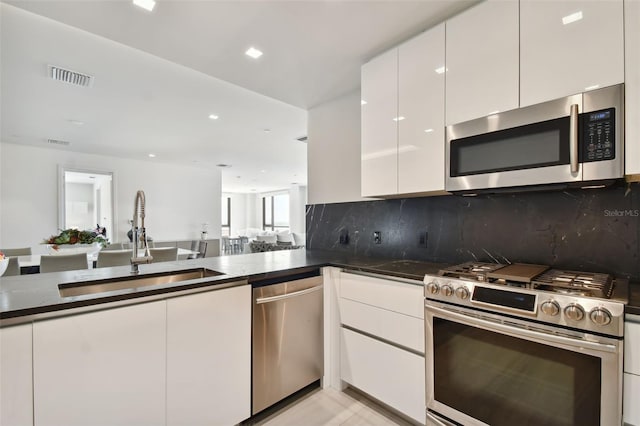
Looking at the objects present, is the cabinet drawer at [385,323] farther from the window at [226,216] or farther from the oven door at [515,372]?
the window at [226,216]

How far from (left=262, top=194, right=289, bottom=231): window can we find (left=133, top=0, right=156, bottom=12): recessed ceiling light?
1118 centimetres

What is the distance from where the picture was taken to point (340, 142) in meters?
2.80

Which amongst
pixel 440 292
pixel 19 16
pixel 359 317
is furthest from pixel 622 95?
pixel 19 16

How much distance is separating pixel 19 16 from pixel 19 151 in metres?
4.76

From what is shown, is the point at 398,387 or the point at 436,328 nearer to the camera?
the point at 436,328

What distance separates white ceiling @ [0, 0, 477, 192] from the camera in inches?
64.2

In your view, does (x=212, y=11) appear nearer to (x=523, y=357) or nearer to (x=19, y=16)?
(x=19, y=16)

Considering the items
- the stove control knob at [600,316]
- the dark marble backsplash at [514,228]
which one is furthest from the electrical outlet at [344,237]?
the stove control knob at [600,316]

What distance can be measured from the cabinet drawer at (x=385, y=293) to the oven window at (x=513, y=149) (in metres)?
0.70

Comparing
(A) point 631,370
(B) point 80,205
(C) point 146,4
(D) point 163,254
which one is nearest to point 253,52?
(C) point 146,4

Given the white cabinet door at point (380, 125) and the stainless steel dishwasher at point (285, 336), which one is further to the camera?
the white cabinet door at point (380, 125)

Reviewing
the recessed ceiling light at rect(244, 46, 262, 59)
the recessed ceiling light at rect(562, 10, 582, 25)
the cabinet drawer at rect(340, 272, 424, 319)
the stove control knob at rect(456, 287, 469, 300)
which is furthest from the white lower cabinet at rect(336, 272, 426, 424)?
the recessed ceiling light at rect(244, 46, 262, 59)

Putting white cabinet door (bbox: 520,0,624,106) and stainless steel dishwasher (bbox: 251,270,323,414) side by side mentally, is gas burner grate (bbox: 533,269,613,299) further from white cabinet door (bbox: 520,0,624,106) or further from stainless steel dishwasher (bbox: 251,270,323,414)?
stainless steel dishwasher (bbox: 251,270,323,414)

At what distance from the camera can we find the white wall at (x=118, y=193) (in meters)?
5.05
